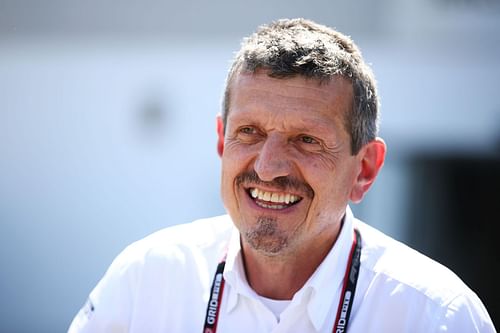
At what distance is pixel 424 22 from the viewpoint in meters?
5.14

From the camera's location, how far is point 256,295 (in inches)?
Answer: 93.2

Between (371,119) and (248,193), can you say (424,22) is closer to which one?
(371,119)

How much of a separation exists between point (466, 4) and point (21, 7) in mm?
3094

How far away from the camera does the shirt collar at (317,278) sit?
2277 mm

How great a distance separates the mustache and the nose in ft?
0.08

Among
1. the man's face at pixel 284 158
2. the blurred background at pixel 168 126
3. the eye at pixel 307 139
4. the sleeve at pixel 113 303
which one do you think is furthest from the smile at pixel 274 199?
the blurred background at pixel 168 126

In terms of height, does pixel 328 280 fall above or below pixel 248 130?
below

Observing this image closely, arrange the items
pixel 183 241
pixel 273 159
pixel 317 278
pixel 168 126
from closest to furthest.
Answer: pixel 273 159, pixel 317 278, pixel 183 241, pixel 168 126

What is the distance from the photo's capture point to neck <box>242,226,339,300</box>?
238 cm

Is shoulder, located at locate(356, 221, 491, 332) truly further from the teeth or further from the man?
the teeth

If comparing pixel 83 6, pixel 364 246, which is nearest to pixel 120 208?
pixel 83 6

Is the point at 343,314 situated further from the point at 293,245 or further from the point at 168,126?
the point at 168,126

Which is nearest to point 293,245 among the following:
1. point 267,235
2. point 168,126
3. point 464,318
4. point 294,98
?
point 267,235

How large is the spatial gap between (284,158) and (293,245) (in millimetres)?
274
